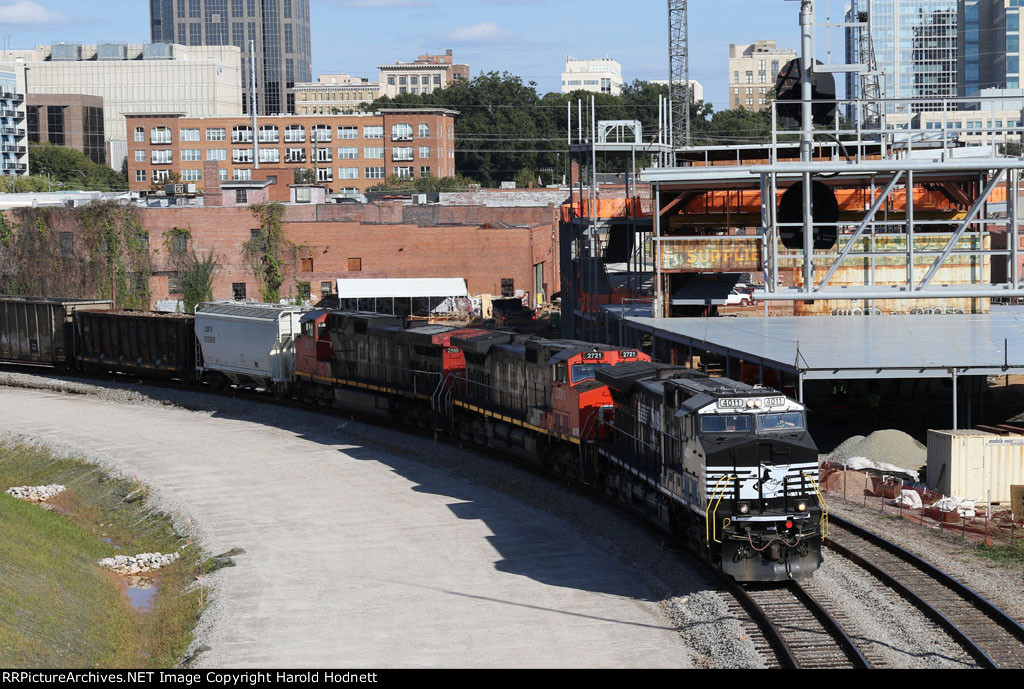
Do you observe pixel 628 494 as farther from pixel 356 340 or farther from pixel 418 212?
pixel 418 212

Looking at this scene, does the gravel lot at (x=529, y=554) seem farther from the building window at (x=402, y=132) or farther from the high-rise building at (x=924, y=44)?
the high-rise building at (x=924, y=44)

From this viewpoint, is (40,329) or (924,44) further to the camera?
(924,44)

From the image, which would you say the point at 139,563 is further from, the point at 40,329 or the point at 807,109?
the point at 40,329

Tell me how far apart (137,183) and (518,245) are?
240ft

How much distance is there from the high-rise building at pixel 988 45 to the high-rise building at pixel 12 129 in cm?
13863

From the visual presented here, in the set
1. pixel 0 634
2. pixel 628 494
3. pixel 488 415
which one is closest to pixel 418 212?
pixel 488 415

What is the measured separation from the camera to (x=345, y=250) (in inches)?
3078

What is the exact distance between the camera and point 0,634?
62.6ft

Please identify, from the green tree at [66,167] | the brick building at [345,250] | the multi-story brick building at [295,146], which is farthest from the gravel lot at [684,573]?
the green tree at [66,167]

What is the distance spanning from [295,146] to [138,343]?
87.5 meters

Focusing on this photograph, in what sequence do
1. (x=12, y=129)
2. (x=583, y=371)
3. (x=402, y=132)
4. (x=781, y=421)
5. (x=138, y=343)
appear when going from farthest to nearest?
1. (x=12, y=129)
2. (x=402, y=132)
3. (x=138, y=343)
4. (x=583, y=371)
5. (x=781, y=421)

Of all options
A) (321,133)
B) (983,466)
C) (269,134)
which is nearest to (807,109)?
(983,466)

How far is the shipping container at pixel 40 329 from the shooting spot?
58.0 metres

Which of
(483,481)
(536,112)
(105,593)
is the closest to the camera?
(105,593)
